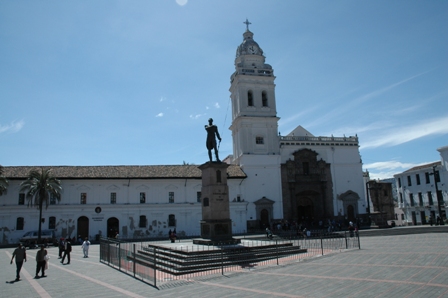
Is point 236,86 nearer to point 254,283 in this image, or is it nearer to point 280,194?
point 280,194

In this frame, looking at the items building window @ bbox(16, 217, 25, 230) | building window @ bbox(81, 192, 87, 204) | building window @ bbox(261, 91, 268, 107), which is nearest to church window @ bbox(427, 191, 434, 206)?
building window @ bbox(261, 91, 268, 107)

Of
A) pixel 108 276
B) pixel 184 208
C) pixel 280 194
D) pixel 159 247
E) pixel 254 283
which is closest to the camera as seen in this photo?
pixel 254 283

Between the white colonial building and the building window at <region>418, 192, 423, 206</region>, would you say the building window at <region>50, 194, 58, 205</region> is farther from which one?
the building window at <region>418, 192, 423, 206</region>

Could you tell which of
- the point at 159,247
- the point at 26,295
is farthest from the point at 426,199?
the point at 26,295

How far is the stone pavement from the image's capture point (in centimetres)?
993

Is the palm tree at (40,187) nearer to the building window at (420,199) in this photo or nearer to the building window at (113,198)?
the building window at (113,198)

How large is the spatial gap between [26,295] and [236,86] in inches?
1616

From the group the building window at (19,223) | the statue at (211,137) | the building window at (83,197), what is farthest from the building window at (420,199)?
the building window at (19,223)

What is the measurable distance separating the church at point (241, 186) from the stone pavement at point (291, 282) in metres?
24.9

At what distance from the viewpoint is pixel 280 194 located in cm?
4553

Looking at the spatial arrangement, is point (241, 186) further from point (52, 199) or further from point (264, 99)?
point (52, 199)

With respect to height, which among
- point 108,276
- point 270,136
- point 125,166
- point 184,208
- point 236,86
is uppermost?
point 236,86

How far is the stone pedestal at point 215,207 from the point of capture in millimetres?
19094

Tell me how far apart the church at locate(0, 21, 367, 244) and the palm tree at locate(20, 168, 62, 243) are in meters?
1.76
